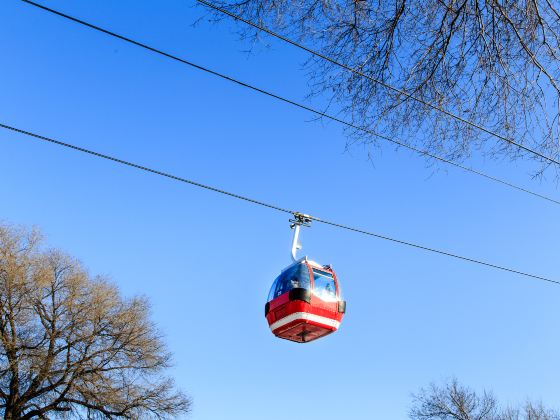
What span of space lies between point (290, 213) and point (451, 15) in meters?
3.90

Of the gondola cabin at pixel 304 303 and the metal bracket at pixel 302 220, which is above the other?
the metal bracket at pixel 302 220

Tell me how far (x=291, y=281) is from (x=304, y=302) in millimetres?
512

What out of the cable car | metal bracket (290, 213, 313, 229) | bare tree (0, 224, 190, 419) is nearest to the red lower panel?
the cable car

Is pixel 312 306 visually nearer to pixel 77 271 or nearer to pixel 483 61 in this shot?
pixel 483 61

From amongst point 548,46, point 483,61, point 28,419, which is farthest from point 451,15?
point 28,419

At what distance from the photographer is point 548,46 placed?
18.8 feet

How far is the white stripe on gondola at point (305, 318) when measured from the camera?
31.1 ft

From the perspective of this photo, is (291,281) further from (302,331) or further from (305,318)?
(302,331)

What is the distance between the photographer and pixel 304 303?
9500mm

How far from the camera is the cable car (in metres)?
9.54

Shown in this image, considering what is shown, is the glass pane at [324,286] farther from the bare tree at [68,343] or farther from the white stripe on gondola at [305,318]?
the bare tree at [68,343]

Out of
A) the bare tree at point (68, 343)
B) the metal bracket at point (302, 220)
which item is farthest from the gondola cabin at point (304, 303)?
the bare tree at point (68, 343)

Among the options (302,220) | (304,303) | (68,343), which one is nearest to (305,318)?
(304,303)

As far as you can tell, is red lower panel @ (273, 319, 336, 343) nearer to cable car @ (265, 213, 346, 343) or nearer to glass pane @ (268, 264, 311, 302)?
cable car @ (265, 213, 346, 343)
